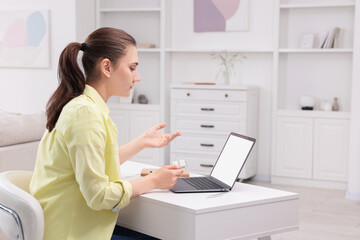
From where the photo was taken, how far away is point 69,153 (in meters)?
1.68

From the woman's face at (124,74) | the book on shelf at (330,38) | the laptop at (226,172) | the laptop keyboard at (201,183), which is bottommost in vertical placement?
the laptop keyboard at (201,183)

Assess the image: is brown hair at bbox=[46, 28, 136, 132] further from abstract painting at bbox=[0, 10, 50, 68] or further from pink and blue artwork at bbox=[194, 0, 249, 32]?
abstract painting at bbox=[0, 10, 50, 68]

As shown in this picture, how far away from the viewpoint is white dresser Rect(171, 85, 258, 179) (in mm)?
5195

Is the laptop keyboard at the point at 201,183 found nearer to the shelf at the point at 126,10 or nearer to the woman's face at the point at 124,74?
the woman's face at the point at 124,74

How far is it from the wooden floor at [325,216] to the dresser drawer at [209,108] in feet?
2.99

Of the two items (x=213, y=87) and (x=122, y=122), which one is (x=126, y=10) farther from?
(x=213, y=87)

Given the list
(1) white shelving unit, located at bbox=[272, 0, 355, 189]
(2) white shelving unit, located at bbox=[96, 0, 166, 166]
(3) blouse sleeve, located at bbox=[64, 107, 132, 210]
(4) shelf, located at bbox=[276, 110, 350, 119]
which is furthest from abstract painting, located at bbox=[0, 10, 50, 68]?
(3) blouse sleeve, located at bbox=[64, 107, 132, 210]

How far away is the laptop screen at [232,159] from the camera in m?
2.05

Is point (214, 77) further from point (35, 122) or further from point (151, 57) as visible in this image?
point (35, 122)

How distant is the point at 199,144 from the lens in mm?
5383

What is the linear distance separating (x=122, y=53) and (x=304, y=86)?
389 centimetres

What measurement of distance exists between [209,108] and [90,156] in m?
3.71

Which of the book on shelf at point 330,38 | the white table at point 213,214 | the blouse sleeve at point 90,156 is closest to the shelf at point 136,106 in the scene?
the book on shelf at point 330,38

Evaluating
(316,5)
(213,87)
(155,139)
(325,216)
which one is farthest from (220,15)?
(155,139)
